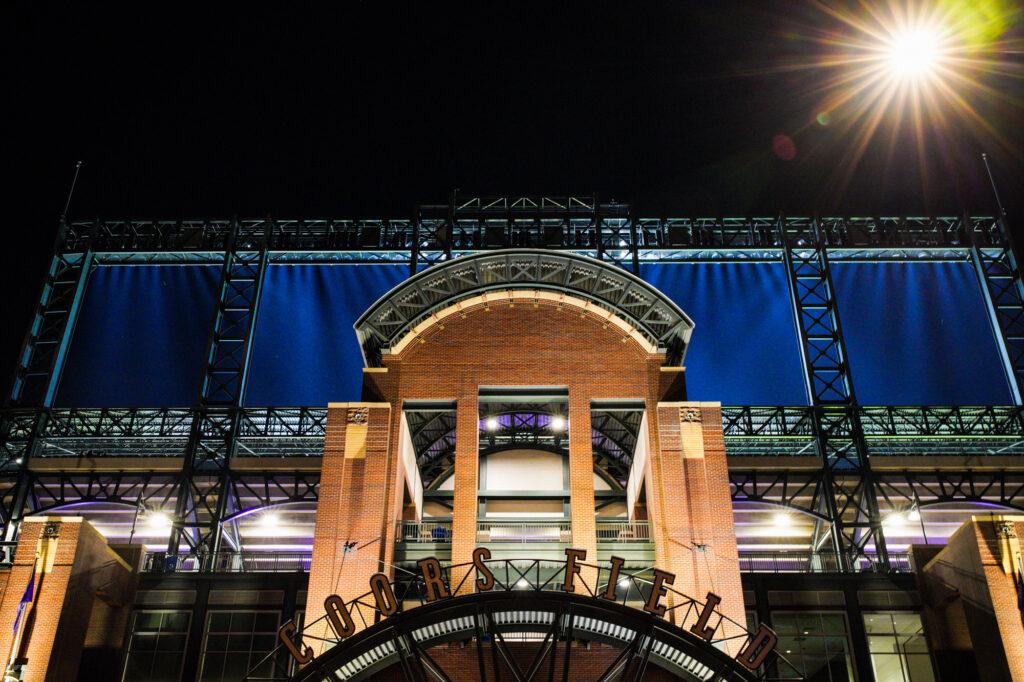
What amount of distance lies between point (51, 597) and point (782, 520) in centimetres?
3898

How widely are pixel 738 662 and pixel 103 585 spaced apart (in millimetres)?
24715

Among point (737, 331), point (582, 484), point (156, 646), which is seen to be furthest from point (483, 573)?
point (737, 331)

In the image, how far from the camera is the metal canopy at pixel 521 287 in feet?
117

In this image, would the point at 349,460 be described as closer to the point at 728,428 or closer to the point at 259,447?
the point at 259,447

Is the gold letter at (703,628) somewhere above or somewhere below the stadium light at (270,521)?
below

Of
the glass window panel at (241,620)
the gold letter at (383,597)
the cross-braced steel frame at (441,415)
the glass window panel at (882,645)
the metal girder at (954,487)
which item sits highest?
the cross-braced steel frame at (441,415)

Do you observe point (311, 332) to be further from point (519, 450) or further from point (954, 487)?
point (954, 487)

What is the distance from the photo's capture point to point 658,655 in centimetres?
2647

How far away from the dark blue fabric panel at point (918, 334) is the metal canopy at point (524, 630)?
33786 mm

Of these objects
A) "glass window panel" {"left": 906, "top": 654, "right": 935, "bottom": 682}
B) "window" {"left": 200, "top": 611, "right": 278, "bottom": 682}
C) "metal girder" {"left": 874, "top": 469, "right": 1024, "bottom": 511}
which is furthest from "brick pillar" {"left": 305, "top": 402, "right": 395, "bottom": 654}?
"metal girder" {"left": 874, "top": 469, "right": 1024, "bottom": 511}

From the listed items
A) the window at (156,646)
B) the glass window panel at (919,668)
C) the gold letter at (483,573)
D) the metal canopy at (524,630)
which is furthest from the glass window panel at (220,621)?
the glass window panel at (919,668)

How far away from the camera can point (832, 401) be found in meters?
53.5

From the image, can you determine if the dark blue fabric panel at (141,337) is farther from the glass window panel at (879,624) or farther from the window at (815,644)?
the glass window panel at (879,624)

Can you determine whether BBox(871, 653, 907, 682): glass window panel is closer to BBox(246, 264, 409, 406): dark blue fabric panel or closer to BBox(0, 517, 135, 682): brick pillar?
BBox(246, 264, 409, 406): dark blue fabric panel
